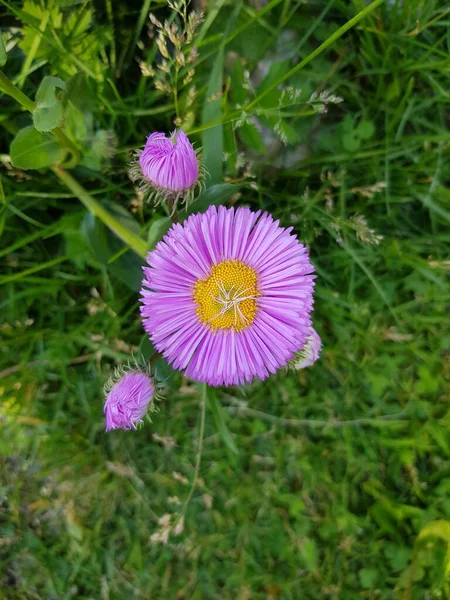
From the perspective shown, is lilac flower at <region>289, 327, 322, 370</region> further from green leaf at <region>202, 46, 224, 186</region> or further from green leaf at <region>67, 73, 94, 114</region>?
green leaf at <region>67, 73, 94, 114</region>

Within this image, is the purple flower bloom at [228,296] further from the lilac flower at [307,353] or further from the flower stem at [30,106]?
the flower stem at [30,106]

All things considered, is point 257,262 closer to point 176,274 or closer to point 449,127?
point 176,274

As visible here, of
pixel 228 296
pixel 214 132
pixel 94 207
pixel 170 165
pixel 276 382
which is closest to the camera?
pixel 170 165

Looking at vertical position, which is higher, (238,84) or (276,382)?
(238,84)

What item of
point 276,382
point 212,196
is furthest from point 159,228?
point 276,382

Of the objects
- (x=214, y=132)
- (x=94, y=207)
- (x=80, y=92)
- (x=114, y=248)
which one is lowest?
(x=114, y=248)

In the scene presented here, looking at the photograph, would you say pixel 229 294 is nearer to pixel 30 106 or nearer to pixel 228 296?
pixel 228 296

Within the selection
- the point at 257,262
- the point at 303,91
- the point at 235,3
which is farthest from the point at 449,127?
the point at 257,262
